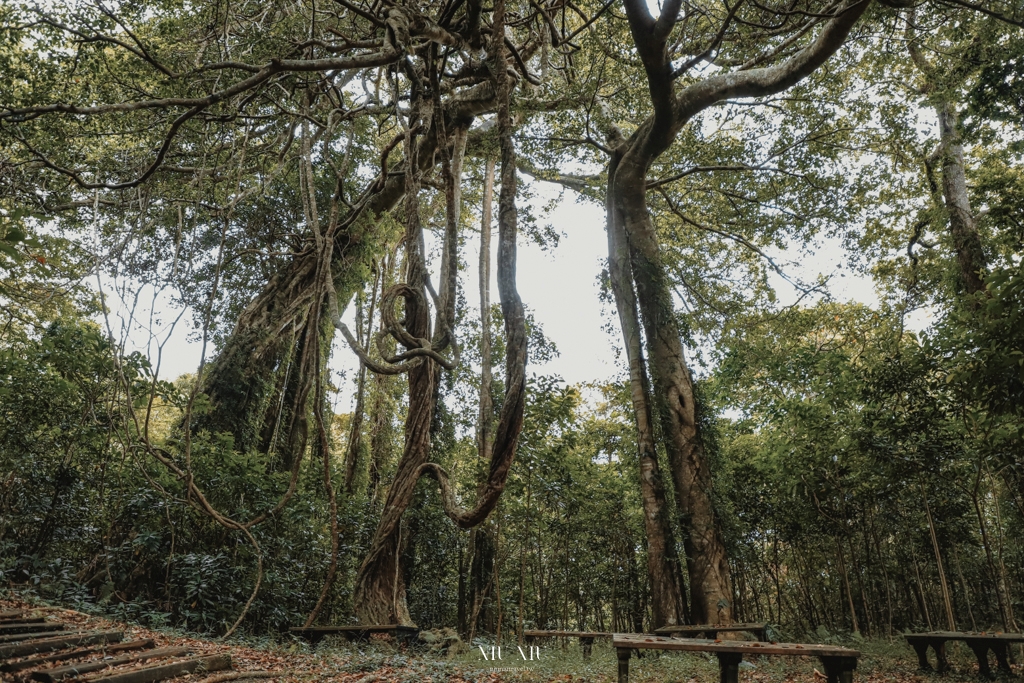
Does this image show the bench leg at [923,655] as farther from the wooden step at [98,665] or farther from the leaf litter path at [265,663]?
the wooden step at [98,665]

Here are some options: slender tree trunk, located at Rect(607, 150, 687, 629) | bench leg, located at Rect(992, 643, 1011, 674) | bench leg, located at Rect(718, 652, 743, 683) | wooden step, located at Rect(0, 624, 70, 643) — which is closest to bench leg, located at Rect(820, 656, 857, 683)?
bench leg, located at Rect(718, 652, 743, 683)

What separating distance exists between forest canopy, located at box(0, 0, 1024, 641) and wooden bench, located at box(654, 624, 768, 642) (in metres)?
0.33

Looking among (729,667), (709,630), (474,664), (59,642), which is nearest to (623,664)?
(729,667)

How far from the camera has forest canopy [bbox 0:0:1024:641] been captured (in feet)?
17.8

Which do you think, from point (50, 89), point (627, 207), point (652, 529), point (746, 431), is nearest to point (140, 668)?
point (652, 529)

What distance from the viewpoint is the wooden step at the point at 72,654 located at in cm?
348

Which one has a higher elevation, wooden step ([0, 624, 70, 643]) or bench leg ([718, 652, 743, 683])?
wooden step ([0, 624, 70, 643])

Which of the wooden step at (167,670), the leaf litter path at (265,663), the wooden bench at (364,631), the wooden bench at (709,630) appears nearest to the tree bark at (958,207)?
the wooden bench at (709,630)

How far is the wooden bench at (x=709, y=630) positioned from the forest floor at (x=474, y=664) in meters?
0.22

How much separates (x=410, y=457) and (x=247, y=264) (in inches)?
245

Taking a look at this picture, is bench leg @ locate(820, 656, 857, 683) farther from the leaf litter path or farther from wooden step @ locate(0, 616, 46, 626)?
wooden step @ locate(0, 616, 46, 626)

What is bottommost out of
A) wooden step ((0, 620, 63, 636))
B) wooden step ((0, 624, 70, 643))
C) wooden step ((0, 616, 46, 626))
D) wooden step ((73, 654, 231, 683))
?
wooden step ((73, 654, 231, 683))

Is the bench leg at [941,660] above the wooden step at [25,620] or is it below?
below

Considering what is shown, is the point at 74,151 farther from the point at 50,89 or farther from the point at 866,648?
the point at 866,648
